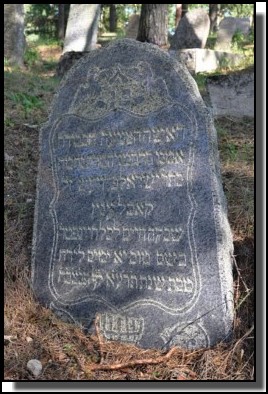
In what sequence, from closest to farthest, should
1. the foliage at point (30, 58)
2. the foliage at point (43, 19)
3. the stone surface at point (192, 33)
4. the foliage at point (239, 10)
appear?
the stone surface at point (192, 33) < the foliage at point (30, 58) < the foliage at point (43, 19) < the foliage at point (239, 10)

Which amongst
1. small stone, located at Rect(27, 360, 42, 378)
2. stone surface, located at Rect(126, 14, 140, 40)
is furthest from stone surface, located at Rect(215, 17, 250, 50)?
small stone, located at Rect(27, 360, 42, 378)

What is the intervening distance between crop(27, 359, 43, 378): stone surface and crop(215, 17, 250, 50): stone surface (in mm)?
10907

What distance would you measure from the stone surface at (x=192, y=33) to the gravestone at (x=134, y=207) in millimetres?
7369

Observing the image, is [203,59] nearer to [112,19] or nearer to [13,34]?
[13,34]

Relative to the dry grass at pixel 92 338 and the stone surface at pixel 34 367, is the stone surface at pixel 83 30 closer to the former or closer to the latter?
the dry grass at pixel 92 338

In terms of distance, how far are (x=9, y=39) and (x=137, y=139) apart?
6952 millimetres

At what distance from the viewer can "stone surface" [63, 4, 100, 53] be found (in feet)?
30.4

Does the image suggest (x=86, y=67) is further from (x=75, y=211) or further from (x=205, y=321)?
(x=205, y=321)

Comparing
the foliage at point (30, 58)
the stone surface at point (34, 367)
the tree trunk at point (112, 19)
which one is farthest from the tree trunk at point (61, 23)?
the stone surface at point (34, 367)

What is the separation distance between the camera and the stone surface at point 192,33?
33.7ft

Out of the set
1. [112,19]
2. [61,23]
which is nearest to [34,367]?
[61,23]

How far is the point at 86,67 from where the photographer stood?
134 inches

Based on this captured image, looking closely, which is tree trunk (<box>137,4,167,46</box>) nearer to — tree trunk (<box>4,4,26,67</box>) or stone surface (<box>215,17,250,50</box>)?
tree trunk (<box>4,4,26,67</box>)

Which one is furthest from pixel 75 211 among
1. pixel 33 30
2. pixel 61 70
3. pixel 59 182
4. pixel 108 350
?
pixel 33 30
